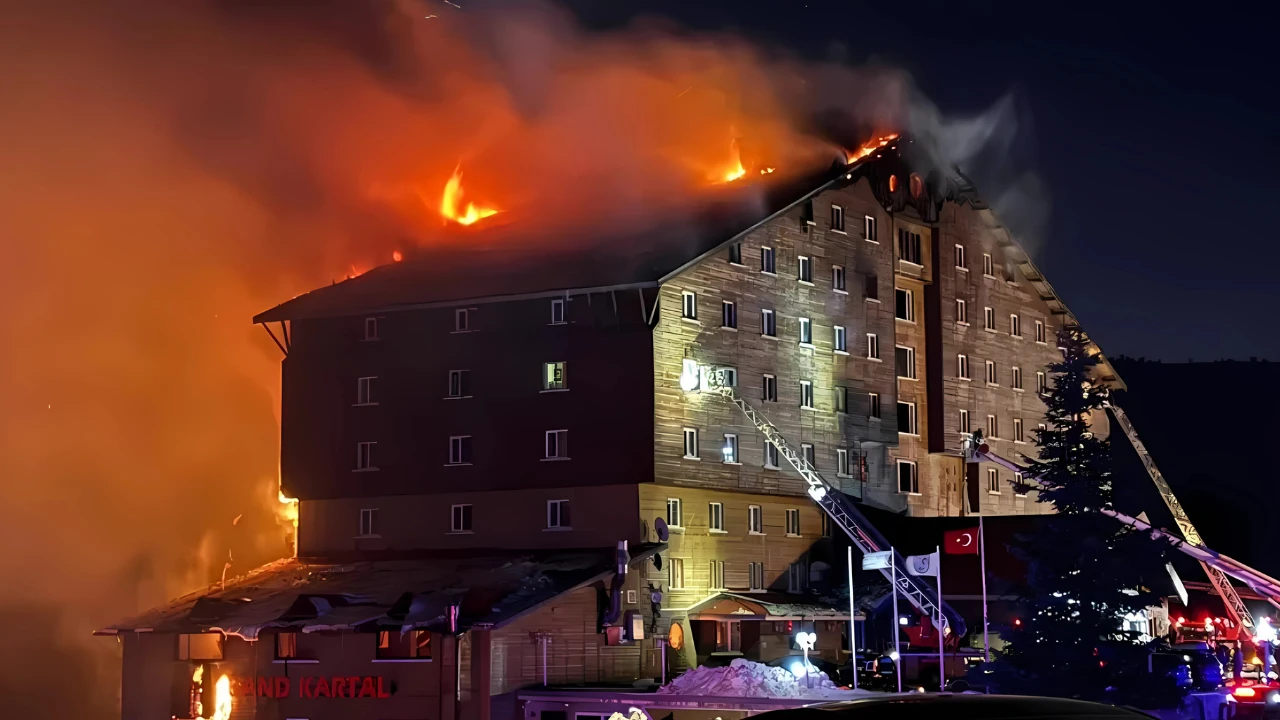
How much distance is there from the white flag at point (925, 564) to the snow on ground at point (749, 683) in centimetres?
509

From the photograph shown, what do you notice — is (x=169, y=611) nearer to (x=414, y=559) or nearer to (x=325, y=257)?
(x=414, y=559)

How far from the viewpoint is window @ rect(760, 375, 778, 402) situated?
222ft

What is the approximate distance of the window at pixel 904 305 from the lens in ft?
253

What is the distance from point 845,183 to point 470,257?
60.8ft

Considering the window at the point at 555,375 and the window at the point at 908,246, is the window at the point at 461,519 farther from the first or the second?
the window at the point at 908,246

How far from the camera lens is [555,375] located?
211 ft

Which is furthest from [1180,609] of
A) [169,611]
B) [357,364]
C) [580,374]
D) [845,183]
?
[169,611]

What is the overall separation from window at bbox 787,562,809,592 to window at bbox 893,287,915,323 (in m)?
15.1

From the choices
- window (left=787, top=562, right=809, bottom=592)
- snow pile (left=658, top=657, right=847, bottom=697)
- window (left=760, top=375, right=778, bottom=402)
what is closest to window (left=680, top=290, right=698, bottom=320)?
window (left=760, top=375, right=778, bottom=402)

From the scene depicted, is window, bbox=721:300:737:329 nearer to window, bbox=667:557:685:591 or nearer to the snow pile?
window, bbox=667:557:685:591

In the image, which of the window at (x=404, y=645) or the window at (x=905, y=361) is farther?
the window at (x=905, y=361)

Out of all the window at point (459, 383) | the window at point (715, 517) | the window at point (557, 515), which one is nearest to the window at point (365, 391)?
the window at point (459, 383)

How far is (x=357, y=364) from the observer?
69.7 m

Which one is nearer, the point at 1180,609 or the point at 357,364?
the point at 357,364
